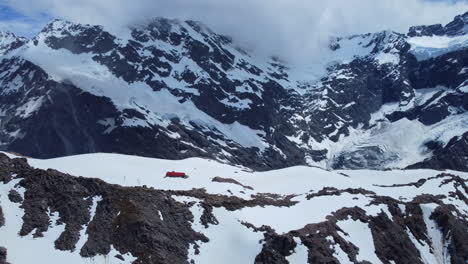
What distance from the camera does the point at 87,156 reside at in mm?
123500

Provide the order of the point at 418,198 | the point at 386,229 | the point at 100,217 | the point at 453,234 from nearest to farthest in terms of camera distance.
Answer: the point at 100,217, the point at 386,229, the point at 453,234, the point at 418,198

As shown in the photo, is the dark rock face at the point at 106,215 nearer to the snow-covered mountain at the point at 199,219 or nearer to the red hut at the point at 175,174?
the snow-covered mountain at the point at 199,219

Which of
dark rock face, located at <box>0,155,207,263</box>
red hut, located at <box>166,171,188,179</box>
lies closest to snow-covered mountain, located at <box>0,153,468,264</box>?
dark rock face, located at <box>0,155,207,263</box>

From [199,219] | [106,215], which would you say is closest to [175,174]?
[199,219]

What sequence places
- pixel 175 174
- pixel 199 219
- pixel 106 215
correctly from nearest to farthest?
pixel 106 215, pixel 199 219, pixel 175 174

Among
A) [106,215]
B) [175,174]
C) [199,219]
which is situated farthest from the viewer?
[175,174]

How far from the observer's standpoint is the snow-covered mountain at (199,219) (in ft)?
260

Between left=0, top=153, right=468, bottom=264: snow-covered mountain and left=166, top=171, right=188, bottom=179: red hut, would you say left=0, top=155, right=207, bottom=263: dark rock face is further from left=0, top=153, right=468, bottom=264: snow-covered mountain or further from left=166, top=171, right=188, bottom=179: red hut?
left=166, top=171, right=188, bottom=179: red hut

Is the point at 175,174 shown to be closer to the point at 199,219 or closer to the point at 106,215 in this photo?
the point at 199,219

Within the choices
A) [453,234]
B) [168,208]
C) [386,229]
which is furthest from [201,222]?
[453,234]

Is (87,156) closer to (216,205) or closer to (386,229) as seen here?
(216,205)

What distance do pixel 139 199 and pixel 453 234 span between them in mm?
64791

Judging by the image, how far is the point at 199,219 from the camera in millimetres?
91312

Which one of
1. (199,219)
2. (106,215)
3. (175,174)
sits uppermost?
(175,174)
